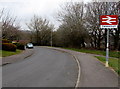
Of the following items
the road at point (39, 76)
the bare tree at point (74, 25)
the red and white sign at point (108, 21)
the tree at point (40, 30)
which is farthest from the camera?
the tree at point (40, 30)

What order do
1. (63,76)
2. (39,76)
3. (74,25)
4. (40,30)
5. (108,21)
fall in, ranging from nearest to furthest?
Result: (39,76), (63,76), (108,21), (74,25), (40,30)

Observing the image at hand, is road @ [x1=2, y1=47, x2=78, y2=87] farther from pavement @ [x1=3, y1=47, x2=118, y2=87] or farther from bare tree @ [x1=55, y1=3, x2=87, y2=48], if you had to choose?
bare tree @ [x1=55, y1=3, x2=87, y2=48]

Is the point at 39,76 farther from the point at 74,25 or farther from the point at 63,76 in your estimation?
the point at 74,25

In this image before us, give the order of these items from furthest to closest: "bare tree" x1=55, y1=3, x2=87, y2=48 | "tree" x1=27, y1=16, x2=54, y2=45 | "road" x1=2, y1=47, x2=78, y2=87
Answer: "tree" x1=27, y1=16, x2=54, y2=45 < "bare tree" x1=55, y1=3, x2=87, y2=48 < "road" x1=2, y1=47, x2=78, y2=87

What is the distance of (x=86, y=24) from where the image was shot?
3344cm

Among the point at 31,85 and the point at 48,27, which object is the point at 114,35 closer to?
the point at 31,85

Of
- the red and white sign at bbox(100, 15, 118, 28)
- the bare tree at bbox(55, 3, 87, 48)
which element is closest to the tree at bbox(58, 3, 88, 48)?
the bare tree at bbox(55, 3, 87, 48)

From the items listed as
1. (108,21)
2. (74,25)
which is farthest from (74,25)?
(108,21)

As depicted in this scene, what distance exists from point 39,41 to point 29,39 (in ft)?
15.0

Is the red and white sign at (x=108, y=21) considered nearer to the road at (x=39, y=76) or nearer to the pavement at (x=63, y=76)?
the pavement at (x=63, y=76)

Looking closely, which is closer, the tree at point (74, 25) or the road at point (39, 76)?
the road at point (39, 76)

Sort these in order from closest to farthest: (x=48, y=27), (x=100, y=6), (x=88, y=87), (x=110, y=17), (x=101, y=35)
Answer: (x=88, y=87)
(x=110, y=17)
(x=100, y=6)
(x=101, y=35)
(x=48, y=27)

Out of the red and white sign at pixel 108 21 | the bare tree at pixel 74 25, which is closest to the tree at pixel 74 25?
the bare tree at pixel 74 25

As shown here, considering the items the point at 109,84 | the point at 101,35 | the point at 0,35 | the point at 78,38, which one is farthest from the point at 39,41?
the point at 109,84
